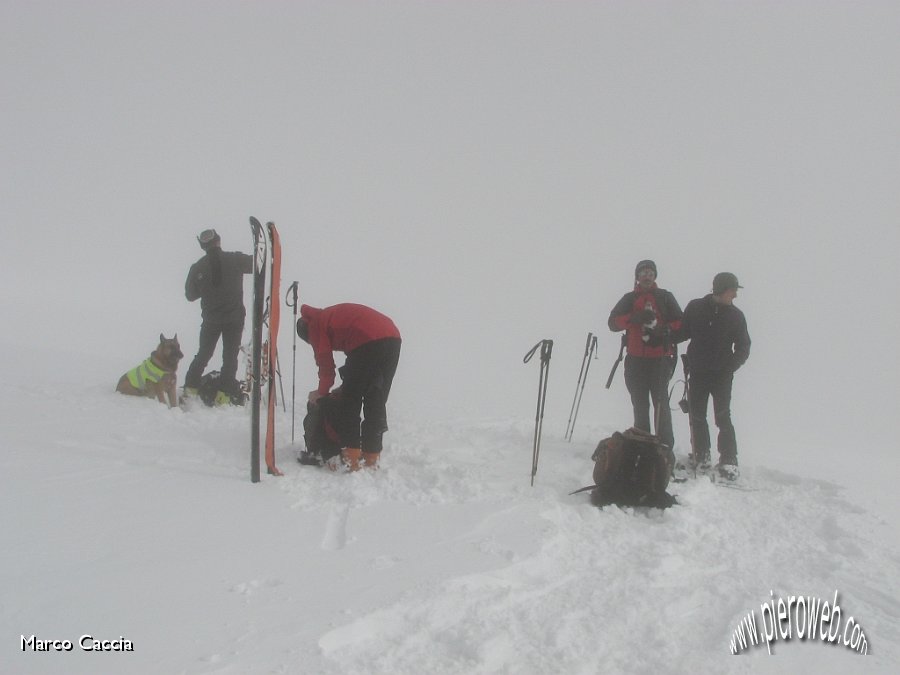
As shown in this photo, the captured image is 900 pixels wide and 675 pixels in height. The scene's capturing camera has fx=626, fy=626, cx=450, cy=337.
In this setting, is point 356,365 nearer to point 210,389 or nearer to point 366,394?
point 366,394

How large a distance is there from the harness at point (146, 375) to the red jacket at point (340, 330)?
2.54 m

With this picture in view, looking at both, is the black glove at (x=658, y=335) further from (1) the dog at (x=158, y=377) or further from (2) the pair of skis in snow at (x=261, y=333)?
(1) the dog at (x=158, y=377)

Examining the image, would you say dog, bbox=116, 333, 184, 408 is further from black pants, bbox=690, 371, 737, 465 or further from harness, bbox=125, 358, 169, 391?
black pants, bbox=690, 371, 737, 465

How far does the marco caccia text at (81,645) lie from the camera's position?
80.4 inches

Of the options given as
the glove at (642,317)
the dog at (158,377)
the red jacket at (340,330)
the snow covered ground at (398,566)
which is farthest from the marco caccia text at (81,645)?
the dog at (158,377)

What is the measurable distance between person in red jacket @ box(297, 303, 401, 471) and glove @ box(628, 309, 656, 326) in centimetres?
205

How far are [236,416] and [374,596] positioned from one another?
156 inches

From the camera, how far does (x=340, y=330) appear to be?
14.5 ft

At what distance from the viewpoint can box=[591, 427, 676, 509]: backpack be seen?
3.98 m

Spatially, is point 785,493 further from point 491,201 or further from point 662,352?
point 491,201

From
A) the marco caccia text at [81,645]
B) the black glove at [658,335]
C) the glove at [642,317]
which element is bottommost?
the marco caccia text at [81,645]

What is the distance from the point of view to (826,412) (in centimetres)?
1727

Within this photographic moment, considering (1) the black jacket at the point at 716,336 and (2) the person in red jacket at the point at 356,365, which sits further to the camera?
(1) the black jacket at the point at 716,336

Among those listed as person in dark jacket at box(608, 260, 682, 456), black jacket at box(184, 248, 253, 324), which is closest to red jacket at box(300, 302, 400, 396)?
person in dark jacket at box(608, 260, 682, 456)
